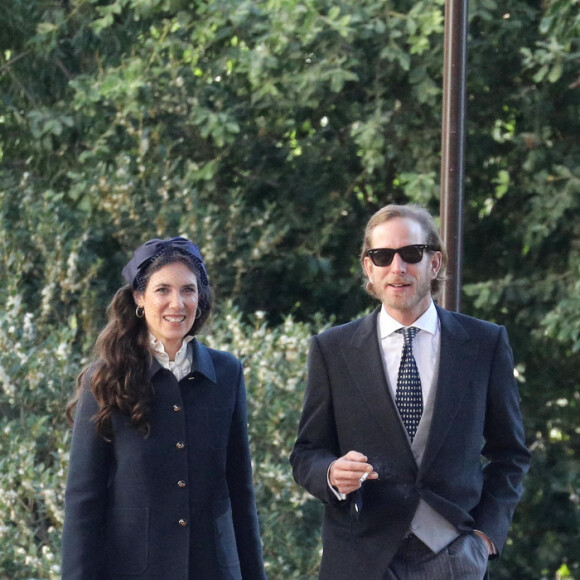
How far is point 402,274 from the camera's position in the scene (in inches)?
143

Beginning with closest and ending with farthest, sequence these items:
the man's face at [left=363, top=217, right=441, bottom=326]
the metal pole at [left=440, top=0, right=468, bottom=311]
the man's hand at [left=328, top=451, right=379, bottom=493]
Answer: the man's hand at [left=328, top=451, right=379, bottom=493] → the man's face at [left=363, top=217, right=441, bottom=326] → the metal pole at [left=440, top=0, right=468, bottom=311]

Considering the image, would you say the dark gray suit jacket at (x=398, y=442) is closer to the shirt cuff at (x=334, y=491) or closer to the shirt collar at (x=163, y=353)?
the shirt cuff at (x=334, y=491)

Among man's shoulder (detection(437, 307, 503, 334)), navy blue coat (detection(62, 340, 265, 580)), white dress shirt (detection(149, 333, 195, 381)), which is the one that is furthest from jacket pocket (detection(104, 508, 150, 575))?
man's shoulder (detection(437, 307, 503, 334))

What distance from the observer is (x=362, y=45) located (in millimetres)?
10336

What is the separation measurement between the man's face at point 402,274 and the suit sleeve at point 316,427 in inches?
10.4

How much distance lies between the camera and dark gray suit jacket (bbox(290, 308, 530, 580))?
356cm

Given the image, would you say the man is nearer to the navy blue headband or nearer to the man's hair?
the man's hair

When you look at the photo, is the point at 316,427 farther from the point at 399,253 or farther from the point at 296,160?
the point at 296,160

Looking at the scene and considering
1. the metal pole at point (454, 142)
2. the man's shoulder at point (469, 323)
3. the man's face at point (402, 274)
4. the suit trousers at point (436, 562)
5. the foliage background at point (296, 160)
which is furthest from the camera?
the foliage background at point (296, 160)

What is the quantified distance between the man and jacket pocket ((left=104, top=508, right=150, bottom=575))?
0.48 m

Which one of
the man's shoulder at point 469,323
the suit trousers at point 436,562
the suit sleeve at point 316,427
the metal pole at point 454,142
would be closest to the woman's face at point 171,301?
the suit sleeve at point 316,427

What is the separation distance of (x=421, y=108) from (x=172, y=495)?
742 cm

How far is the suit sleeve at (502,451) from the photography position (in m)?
3.68

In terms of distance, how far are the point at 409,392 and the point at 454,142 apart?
2.66 metres
